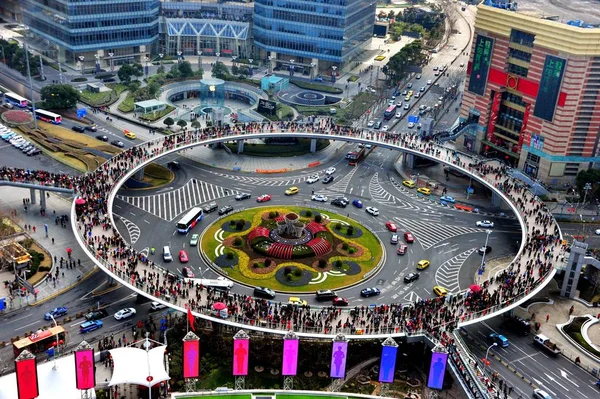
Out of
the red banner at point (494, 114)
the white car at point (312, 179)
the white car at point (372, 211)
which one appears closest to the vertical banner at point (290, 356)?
the white car at point (372, 211)

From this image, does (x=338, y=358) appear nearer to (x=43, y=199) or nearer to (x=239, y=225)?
(x=239, y=225)

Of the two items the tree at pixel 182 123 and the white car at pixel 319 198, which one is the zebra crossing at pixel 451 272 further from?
the tree at pixel 182 123

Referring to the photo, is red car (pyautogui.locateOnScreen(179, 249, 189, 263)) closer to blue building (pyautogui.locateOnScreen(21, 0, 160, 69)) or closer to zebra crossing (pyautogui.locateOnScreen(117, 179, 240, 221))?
zebra crossing (pyautogui.locateOnScreen(117, 179, 240, 221))

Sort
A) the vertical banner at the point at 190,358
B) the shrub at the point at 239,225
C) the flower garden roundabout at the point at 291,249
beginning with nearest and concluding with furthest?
the vertical banner at the point at 190,358
the flower garden roundabout at the point at 291,249
the shrub at the point at 239,225

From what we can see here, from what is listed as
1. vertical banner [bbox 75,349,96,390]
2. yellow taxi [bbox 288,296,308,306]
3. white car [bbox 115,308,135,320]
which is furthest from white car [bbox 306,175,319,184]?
vertical banner [bbox 75,349,96,390]

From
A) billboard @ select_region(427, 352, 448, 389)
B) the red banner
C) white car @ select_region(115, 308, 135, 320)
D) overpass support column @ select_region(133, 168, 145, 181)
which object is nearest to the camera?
billboard @ select_region(427, 352, 448, 389)
